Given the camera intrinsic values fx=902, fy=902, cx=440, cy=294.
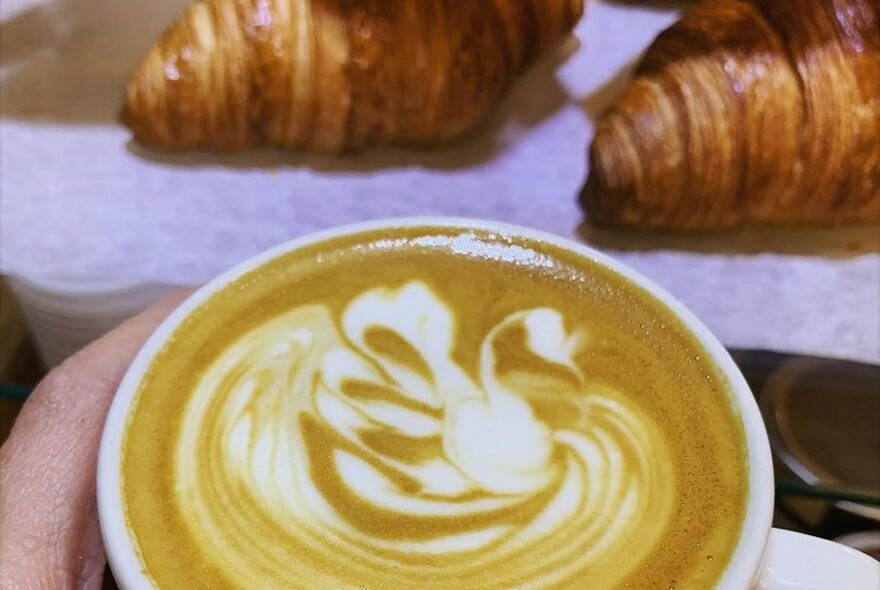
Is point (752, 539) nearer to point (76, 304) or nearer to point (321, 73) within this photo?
point (76, 304)

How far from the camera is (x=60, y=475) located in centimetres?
56

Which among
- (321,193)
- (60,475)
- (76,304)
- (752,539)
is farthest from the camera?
(321,193)

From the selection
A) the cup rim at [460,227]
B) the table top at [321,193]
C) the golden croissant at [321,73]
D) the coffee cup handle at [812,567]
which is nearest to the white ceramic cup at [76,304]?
the table top at [321,193]

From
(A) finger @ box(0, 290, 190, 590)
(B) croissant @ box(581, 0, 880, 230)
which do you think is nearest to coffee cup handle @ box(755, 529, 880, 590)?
(A) finger @ box(0, 290, 190, 590)

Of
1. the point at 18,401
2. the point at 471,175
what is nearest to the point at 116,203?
the point at 18,401

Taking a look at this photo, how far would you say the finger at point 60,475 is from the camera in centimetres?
53

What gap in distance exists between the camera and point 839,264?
0.95 m

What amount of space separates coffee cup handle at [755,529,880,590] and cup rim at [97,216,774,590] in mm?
19

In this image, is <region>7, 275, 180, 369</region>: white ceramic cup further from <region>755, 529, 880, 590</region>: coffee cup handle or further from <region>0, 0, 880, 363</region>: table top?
<region>755, 529, 880, 590</region>: coffee cup handle

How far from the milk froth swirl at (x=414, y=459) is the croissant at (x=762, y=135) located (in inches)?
18.3

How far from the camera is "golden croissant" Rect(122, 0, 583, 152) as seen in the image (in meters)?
1.06

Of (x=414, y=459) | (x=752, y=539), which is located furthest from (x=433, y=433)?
(x=752, y=539)

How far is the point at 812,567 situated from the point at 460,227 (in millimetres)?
309

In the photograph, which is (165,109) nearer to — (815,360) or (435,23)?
(435,23)
